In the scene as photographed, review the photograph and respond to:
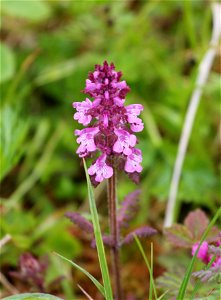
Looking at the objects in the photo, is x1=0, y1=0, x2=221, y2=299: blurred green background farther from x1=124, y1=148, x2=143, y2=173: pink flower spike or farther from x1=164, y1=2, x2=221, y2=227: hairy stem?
x1=124, y1=148, x2=143, y2=173: pink flower spike

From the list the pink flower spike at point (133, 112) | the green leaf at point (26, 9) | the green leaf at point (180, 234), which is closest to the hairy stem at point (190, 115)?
the green leaf at point (180, 234)

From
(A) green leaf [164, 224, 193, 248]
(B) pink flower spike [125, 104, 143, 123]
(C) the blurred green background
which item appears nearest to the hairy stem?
(C) the blurred green background

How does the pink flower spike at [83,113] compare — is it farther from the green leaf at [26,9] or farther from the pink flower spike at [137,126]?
the green leaf at [26,9]

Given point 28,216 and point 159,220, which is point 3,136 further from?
point 159,220

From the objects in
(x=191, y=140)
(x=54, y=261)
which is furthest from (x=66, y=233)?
(x=191, y=140)

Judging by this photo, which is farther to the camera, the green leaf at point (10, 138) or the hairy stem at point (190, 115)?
the hairy stem at point (190, 115)

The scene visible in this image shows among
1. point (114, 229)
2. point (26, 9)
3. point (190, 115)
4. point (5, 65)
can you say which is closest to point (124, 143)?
point (114, 229)
